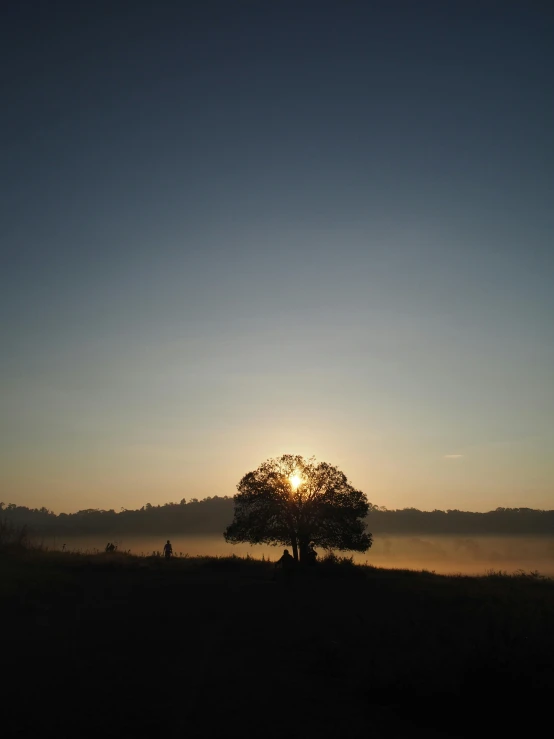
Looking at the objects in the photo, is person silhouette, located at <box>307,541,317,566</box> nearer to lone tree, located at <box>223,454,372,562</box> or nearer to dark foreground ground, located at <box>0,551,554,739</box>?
lone tree, located at <box>223,454,372,562</box>

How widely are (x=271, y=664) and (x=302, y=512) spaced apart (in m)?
26.5

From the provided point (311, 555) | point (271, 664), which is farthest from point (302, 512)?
point (271, 664)

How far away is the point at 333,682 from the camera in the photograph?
35.6 ft

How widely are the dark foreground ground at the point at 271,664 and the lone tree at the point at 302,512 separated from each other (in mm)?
14849

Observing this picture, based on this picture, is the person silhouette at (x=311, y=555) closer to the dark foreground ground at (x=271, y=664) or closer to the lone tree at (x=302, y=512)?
the lone tree at (x=302, y=512)

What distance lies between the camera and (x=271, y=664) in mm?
12211

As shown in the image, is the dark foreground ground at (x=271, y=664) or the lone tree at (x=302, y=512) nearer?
the dark foreground ground at (x=271, y=664)

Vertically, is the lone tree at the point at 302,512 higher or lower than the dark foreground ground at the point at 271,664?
higher

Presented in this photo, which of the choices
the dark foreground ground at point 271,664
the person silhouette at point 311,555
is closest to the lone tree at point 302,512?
the person silhouette at point 311,555

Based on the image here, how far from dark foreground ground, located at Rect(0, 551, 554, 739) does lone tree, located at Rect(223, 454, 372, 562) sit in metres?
14.8

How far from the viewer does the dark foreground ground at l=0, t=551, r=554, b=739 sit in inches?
335

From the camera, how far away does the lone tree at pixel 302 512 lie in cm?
3816

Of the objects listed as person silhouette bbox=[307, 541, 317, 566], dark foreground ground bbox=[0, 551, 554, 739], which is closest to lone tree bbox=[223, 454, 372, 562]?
person silhouette bbox=[307, 541, 317, 566]

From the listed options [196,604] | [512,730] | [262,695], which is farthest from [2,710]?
[196,604]
